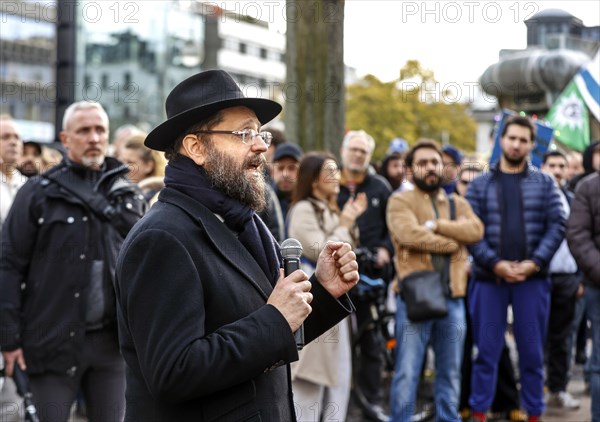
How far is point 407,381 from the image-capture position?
7.50m

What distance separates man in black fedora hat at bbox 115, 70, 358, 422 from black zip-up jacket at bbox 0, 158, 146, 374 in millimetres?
2239

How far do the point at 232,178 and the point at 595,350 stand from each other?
4.37m

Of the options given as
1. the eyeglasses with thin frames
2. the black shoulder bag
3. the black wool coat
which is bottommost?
the black shoulder bag

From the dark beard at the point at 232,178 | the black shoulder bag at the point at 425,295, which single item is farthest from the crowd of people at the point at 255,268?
the black shoulder bag at the point at 425,295

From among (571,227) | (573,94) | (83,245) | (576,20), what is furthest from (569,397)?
(576,20)

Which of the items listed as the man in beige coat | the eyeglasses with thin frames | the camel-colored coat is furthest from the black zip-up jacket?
the man in beige coat

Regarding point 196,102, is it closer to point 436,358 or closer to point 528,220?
point 436,358

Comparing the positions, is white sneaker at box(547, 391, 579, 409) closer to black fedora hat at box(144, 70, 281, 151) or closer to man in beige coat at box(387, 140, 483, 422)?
man in beige coat at box(387, 140, 483, 422)

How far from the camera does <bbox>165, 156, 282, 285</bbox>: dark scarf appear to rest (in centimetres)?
353

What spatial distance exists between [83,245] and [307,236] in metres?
1.80

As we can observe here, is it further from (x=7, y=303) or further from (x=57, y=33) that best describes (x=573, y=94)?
(x=7, y=303)

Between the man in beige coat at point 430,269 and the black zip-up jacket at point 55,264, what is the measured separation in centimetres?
245

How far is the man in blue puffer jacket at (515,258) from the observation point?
7898 mm

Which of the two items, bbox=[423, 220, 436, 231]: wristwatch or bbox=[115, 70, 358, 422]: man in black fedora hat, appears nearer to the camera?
bbox=[115, 70, 358, 422]: man in black fedora hat
